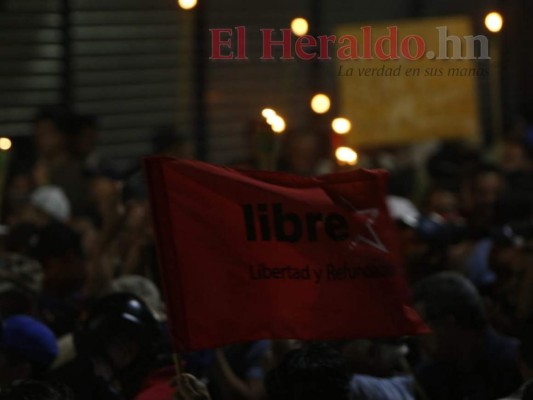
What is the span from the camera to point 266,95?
15773mm

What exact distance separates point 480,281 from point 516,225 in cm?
43

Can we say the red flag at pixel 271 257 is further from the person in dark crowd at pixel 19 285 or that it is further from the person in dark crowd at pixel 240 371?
the person in dark crowd at pixel 19 285

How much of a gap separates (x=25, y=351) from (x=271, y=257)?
1.13 m

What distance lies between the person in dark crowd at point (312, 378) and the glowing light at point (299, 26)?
9791 mm

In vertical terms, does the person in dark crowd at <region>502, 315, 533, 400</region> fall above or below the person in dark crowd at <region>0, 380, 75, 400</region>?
below

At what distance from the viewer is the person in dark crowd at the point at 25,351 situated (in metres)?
6.50

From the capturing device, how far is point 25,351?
655cm

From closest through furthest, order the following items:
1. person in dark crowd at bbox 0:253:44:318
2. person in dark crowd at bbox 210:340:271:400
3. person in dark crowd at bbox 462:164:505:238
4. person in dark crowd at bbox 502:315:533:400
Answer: person in dark crowd at bbox 502:315:533:400, person in dark crowd at bbox 210:340:271:400, person in dark crowd at bbox 0:253:44:318, person in dark crowd at bbox 462:164:505:238

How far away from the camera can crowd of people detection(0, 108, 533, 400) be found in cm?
627

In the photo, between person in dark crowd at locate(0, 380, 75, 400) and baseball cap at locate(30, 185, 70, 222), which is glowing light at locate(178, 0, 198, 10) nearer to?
baseball cap at locate(30, 185, 70, 222)

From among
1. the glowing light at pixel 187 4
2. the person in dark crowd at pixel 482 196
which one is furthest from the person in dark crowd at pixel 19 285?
the glowing light at pixel 187 4

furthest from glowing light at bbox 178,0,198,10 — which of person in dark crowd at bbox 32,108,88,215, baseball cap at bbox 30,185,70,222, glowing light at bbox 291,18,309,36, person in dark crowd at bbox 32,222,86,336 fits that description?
person in dark crowd at bbox 32,222,86,336

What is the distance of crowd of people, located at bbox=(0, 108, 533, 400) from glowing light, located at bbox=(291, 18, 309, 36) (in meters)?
2.64

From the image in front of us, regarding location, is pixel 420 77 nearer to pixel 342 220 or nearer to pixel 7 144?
pixel 7 144
